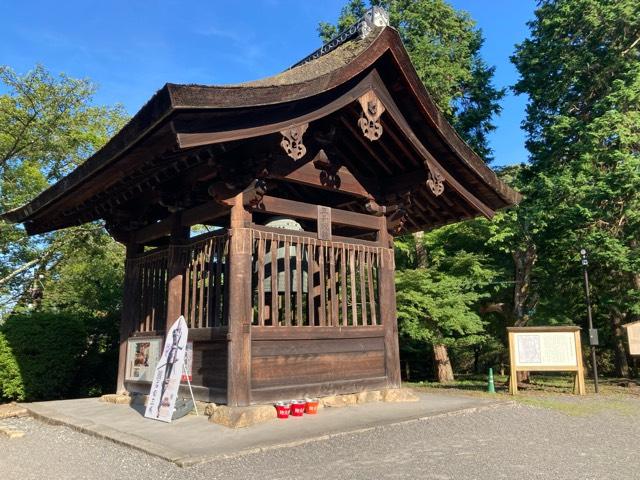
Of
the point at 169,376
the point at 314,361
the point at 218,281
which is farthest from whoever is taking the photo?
the point at 314,361

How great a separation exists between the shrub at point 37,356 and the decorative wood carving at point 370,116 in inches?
373

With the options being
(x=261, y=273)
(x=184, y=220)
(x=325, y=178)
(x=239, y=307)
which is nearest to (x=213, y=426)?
(x=239, y=307)

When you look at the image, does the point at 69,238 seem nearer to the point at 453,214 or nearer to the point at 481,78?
the point at 453,214

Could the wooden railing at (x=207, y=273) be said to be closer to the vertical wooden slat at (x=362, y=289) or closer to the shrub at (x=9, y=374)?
the vertical wooden slat at (x=362, y=289)

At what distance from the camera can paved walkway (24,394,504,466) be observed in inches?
192

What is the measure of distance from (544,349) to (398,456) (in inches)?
301

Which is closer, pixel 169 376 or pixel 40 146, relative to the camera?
pixel 169 376

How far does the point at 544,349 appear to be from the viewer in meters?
11.0

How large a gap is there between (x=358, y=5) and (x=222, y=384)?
67.2ft

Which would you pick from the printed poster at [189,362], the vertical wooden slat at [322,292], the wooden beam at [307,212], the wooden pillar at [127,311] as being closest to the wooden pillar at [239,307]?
the wooden beam at [307,212]

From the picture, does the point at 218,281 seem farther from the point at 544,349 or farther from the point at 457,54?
the point at 457,54

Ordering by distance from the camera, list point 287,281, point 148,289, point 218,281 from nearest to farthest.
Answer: point 218,281
point 287,281
point 148,289

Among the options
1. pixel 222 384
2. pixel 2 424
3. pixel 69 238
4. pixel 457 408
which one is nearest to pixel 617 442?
pixel 457 408

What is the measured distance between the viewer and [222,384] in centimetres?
666
